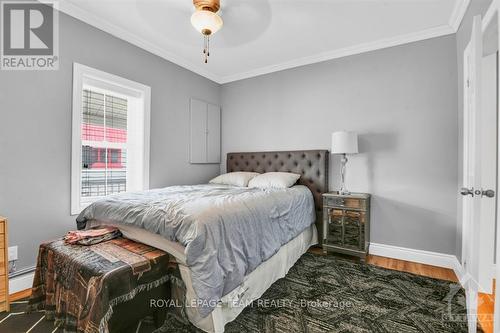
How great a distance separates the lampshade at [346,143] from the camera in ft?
9.46

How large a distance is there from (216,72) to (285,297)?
3.54m

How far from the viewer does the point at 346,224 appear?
288 cm

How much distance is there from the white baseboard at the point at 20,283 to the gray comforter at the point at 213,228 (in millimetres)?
584

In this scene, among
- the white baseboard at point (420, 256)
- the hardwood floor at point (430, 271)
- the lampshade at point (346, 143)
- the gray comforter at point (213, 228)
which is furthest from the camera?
the lampshade at point (346, 143)

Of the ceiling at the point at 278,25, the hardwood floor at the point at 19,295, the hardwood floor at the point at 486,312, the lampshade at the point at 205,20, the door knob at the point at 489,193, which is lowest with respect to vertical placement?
the hardwood floor at the point at 19,295

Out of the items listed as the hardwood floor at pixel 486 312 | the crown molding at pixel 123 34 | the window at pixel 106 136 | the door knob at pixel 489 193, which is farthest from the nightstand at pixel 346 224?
the crown molding at pixel 123 34

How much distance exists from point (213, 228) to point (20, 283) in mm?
1975

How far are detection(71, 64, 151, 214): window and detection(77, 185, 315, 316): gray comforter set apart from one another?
676 mm

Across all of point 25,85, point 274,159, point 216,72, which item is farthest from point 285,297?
point 216,72

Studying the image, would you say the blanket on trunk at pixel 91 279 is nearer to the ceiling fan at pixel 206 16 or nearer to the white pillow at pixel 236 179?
the white pillow at pixel 236 179

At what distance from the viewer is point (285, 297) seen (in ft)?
6.63

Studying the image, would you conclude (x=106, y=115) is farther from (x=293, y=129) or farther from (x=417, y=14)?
(x=417, y=14)

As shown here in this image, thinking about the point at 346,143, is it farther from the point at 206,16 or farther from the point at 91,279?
the point at 91,279

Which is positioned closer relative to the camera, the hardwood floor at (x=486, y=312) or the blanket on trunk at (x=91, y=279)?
the blanket on trunk at (x=91, y=279)
